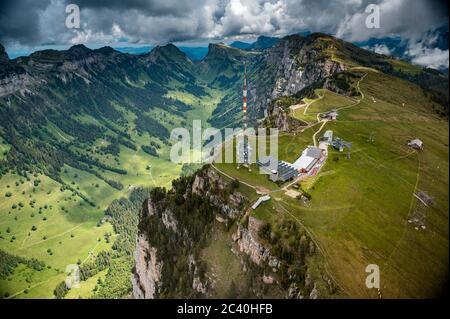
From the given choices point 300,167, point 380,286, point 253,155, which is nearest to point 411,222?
point 380,286

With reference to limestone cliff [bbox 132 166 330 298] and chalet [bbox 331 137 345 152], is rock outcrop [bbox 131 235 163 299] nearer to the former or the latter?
limestone cliff [bbox 132 166 330 298]

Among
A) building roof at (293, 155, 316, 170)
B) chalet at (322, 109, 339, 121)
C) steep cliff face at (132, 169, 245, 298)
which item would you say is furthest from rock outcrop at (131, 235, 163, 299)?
chalet at (322, 109, 339, 121)

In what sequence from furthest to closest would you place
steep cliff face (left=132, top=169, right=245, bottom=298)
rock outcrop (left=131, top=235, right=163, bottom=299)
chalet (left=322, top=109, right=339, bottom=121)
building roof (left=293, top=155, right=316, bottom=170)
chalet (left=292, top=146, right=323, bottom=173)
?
chalet (left=322, top=109, right=339, bottom=121), rock outcrop (left=131, top=235, right=163, bottom=299), building roof (left=293, top=155, right=316, bottom=170), chalet (left=292, top=146, right=323, bottom=173), steep cliff face (left=132, top=169, right=245, bottom=298)

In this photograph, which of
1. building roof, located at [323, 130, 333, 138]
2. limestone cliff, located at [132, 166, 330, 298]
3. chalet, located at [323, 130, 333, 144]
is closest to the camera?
limestone cliff, located at [132, 166, 330, 298]

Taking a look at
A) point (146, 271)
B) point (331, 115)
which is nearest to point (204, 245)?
point (146, 271)

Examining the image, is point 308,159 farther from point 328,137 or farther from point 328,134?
point 328,134

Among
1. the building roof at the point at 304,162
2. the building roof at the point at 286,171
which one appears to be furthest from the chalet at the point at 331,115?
the building roof at the point at 286,171

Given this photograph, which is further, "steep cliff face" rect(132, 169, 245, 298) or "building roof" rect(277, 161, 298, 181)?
"building roof" rect(277, 161, 298, 181)

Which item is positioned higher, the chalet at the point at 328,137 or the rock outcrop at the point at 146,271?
the chalet at the point at 328,137

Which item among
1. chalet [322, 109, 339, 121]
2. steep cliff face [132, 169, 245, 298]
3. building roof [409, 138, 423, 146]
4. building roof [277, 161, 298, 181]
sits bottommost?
steep cliff face [132, 169, 245, 298]

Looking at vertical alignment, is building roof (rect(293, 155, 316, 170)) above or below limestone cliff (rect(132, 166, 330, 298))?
above

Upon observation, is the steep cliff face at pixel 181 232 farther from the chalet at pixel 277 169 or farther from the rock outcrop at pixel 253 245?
the chalet at pixel 277 169
